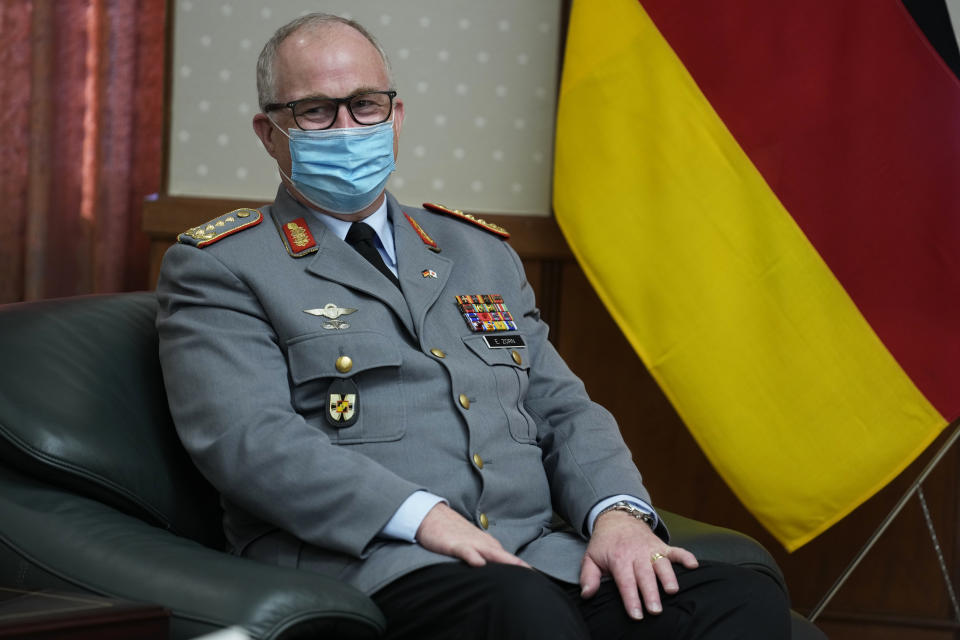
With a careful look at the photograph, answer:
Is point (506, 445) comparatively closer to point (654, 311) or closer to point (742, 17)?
point (654, 311)

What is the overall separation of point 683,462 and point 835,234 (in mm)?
747

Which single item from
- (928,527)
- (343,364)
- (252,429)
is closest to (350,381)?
(343,364)

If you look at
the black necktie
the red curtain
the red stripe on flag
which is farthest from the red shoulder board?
the red curtain

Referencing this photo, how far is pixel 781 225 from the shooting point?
2287 mm

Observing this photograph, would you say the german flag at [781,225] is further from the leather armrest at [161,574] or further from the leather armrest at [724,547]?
the leather armrest at [161,574]

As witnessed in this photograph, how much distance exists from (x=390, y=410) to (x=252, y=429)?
0.77 feet

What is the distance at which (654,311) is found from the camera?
7.69ft

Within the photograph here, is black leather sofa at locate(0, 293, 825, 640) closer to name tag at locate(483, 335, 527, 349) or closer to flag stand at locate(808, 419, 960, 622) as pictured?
name tag at locate(483, 335, 527, 349)

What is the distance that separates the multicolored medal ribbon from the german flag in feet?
1.87

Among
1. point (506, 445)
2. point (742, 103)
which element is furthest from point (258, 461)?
point (742, 103)

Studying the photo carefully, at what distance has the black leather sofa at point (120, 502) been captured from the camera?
4.07 feet

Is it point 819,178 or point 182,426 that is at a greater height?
point 819,178

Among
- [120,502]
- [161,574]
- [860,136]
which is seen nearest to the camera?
[161,574]

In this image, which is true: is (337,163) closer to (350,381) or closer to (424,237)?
(424,237)
